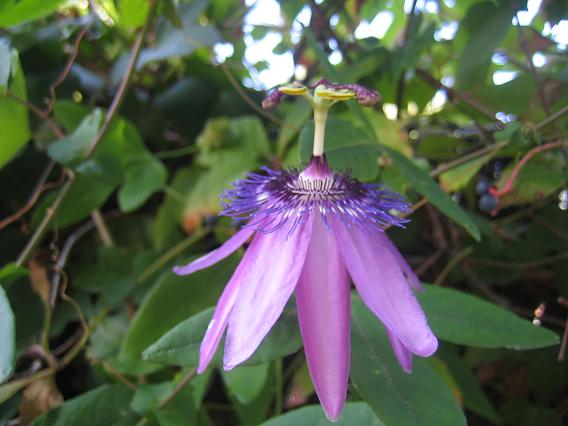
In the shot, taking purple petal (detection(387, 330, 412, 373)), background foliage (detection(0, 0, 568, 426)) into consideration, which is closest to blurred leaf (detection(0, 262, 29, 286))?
background foliage (detection(0, 0, 568, 426))

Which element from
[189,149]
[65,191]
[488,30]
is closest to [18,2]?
[65,191]

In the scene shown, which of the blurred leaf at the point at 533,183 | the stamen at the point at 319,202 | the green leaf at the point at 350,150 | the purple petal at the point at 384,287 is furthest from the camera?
the blurred leaf at the point at 533,183

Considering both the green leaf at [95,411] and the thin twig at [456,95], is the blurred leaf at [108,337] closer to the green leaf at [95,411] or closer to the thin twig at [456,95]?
the green leaf at [95,411]

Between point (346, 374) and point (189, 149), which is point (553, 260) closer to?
point (346, 374)

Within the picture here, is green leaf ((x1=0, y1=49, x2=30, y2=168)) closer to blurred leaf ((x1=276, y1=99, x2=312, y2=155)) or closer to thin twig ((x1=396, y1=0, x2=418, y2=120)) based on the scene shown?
blurred leaf ((x1=276, y1=99, x2=312, y2=155))

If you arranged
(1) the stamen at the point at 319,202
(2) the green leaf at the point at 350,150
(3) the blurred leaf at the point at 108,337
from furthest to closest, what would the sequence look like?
1. (3) the blurred leaf at the point at 108,337
2. (2) the green leaf at the point at 350,150
3. (1) the stamen at the point at 319,202

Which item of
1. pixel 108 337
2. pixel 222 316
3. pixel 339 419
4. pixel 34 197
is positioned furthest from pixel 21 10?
pixel 339 419

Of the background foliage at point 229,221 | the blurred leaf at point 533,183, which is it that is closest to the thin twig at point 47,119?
the background foliage at point 229,221

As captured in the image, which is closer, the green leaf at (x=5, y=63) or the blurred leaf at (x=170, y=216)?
the green leaf at (x=5, y=63)
